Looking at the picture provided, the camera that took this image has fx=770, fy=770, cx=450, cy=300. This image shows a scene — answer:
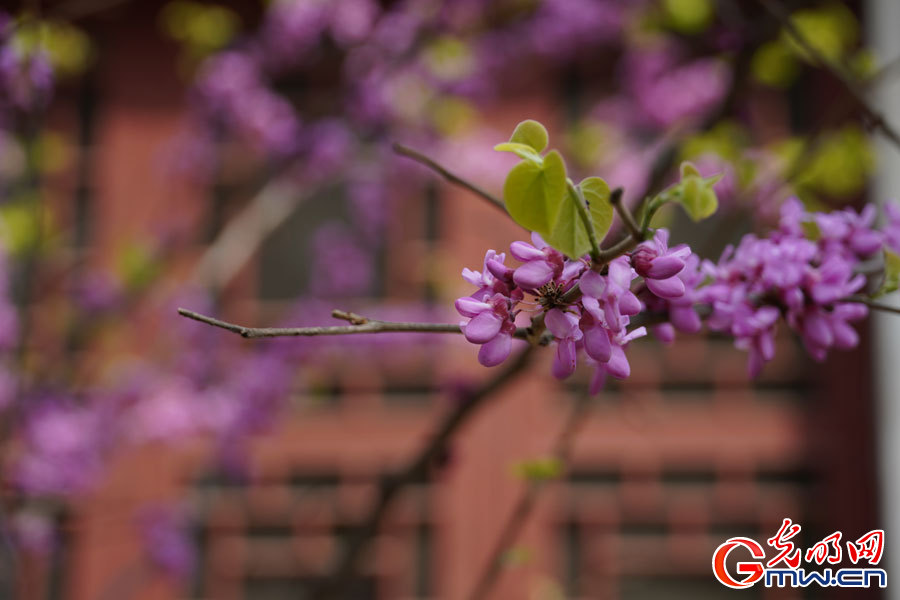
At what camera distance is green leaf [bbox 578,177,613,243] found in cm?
48

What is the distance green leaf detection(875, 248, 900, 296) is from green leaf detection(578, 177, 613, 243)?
34cm

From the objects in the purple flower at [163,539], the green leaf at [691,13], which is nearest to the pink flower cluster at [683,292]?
the green leaf at [691,13]

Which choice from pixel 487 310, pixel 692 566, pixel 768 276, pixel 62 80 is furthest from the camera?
pixel 62 80

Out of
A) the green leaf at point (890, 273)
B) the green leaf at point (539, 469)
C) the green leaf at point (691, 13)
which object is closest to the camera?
the green leaf at point (890, 273)

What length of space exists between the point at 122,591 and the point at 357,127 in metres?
2.30

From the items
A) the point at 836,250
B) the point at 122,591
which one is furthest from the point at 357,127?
the point at 122,591

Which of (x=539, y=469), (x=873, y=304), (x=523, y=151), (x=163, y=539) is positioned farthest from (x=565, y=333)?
(x=163, y=539)

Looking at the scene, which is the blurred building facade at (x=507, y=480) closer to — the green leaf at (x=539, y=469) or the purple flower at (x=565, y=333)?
the green leaf at (x=539, y=469)

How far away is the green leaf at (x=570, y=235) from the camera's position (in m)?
0.47

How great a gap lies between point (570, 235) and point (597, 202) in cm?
3

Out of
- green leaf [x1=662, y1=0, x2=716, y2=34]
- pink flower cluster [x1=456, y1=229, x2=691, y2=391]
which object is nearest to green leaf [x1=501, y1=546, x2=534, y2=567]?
pink flower cluster [x1=456, y1=229, x2=691, y2=391]

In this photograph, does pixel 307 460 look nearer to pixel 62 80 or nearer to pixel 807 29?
pixel 62 80

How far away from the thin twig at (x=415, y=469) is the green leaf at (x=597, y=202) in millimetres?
431

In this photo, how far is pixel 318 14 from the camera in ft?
8.63
